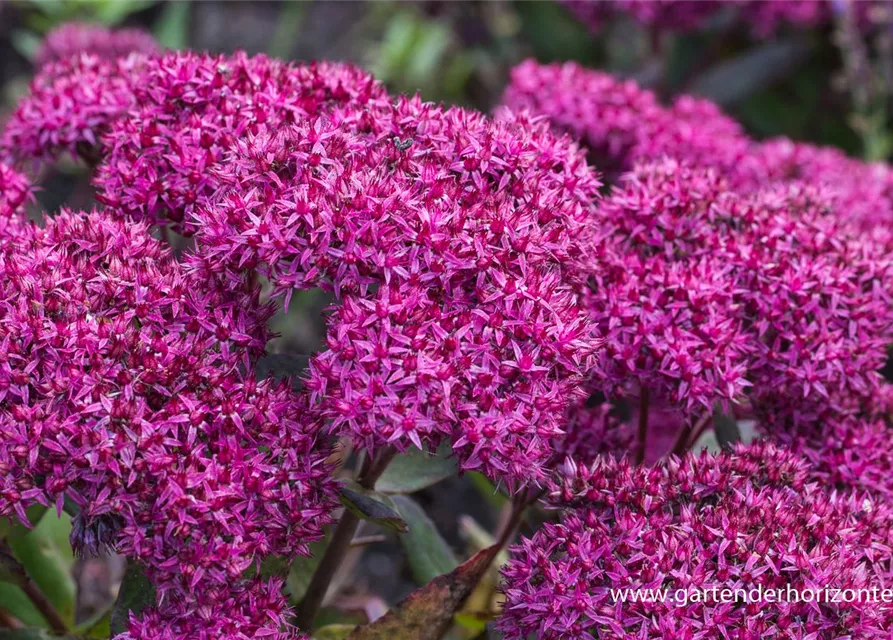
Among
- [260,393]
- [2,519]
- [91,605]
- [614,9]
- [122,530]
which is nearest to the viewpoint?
[122,530]

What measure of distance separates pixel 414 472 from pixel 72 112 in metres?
0.97

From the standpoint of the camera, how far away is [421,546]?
78.5 inches

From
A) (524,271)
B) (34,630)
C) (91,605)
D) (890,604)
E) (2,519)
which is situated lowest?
(91,605)

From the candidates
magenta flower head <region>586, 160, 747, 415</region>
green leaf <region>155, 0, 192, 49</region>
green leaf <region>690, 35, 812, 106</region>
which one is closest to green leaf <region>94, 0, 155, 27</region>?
green leaf <region>155, 0, 192, 49</region>

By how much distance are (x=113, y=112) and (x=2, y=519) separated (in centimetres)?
78

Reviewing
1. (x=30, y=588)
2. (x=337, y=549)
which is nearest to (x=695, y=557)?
(x=337, y=549)

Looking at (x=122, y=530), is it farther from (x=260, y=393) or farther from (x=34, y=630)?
(x=34, y=630)

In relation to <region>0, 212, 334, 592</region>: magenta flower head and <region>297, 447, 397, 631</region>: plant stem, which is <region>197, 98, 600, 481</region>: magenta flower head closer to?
<region>0, 212, 334, 592</region>: magenta flower head

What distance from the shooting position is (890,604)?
1503 mm

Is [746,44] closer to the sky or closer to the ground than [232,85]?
closer to the sky

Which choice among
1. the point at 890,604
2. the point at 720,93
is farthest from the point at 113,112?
the point at 720,93

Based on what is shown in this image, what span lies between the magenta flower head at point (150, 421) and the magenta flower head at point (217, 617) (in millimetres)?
51

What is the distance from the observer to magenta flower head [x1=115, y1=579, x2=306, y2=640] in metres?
1.40

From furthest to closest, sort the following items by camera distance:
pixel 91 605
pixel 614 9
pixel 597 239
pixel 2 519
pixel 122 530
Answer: pixel 614 9 < pixel 91 605 < pixel 597 239 < pixel 2 519 < pixel 122 530
